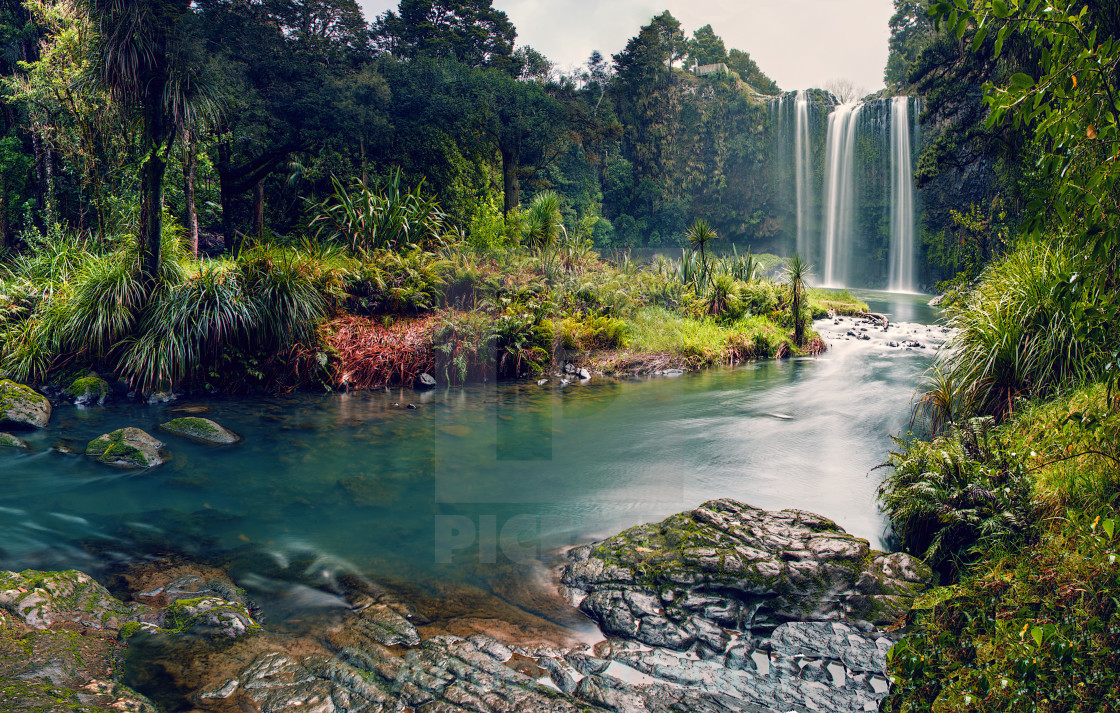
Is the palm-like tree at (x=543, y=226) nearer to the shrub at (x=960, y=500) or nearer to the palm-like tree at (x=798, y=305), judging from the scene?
the palm-like tree at (x=798, y=305)

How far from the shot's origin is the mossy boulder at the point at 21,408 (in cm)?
760

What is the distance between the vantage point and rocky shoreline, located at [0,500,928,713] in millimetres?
2975

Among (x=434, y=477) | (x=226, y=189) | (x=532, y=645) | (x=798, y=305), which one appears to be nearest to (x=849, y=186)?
(x=798, y=305)

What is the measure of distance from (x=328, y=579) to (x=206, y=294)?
279 inches

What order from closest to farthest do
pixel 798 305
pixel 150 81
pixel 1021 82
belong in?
pixel 1021 82
pixel 150 81
pixel 798 305

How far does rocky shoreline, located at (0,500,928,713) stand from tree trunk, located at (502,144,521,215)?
2228 cm

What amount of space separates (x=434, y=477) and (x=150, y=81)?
7784 millimetres

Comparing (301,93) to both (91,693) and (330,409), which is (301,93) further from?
(91,693)

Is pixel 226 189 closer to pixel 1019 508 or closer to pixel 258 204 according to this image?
pixel 258 204

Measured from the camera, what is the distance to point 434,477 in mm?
6785

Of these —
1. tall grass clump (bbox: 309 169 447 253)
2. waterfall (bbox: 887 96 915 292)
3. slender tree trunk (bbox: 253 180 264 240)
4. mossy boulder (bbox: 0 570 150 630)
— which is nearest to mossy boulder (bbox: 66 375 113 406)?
tall grass clump (bbox: 309 169 447 253)

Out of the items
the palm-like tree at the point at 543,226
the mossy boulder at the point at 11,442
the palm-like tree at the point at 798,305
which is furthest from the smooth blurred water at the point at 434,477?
the palm-like tree at the point at 543,226

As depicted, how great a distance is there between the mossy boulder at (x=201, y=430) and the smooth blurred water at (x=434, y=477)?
0.63 ft

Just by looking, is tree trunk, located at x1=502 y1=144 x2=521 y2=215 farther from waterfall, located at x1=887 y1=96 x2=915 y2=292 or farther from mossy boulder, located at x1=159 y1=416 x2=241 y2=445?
waterfall, located at x1=887 y1=96 x2=915 y2=292
